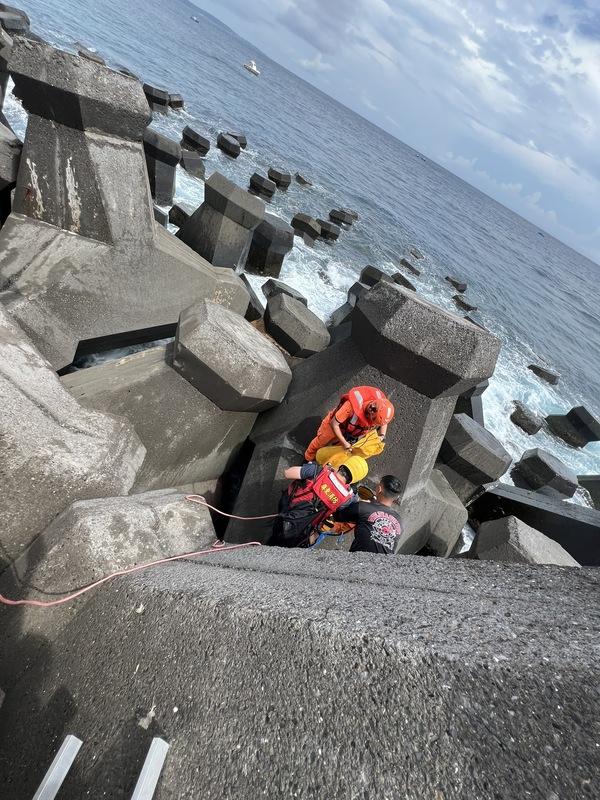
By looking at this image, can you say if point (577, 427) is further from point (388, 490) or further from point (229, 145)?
point (229, 145)

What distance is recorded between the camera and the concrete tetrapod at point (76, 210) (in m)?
2.89

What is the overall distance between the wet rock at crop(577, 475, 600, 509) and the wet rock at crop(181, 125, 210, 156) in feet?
48.3

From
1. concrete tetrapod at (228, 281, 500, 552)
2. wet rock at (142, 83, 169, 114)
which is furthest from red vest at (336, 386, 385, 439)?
wet rock at (142, 83, 169, 114)

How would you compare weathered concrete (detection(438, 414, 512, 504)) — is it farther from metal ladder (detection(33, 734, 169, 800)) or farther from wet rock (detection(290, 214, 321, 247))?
wet rock (detection(290, 214, 321, 247))

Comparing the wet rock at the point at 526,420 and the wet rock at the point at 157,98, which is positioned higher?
the wet rock at the point at 157,98

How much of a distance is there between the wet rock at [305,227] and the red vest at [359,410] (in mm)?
11100

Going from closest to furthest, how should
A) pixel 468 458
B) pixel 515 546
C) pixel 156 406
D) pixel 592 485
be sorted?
pixel 156 406 → pixel 515 546 → pixel 468 458 → pixel 592 485

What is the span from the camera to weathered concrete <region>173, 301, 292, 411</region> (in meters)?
2.72

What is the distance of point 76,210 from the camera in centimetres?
321

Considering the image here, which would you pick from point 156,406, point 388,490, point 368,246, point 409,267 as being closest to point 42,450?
point 156,406

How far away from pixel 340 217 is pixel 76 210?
15.4 meters

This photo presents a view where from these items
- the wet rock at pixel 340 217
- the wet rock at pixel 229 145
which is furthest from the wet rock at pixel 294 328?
the wet rock at pixel 229 145

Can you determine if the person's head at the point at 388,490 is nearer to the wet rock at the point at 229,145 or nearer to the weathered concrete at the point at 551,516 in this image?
the weathered concrete at the point at 551,516

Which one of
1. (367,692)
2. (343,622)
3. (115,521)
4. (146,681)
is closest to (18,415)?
(115,521)
